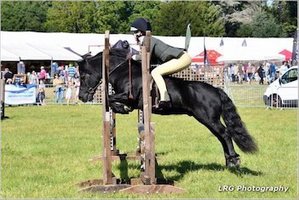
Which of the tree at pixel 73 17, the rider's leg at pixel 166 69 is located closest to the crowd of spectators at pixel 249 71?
the tree at pixel 73 17

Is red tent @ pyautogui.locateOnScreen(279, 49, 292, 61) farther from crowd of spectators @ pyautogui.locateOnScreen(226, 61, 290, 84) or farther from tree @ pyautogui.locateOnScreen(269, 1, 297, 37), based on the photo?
tree @ pyautogui.locateOnScreen(269, 1, 297, 37)

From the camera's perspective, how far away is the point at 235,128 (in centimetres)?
927

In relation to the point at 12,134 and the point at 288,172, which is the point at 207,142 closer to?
the point at 288,172

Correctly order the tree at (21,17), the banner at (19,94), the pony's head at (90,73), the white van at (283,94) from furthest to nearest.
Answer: the tree at (21,17), the banner at (19,94), the white van at (283,94), the pony's head at (90,73)

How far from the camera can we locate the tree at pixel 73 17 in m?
60.2

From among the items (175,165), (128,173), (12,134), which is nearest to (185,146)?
(175,165)

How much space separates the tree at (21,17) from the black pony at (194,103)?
58536mm

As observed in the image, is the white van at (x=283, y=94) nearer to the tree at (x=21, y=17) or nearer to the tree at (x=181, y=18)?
the tree at (x=181, y=18)

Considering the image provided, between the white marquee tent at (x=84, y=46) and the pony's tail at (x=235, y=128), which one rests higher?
the white marquee tent at (x=84, y=46)

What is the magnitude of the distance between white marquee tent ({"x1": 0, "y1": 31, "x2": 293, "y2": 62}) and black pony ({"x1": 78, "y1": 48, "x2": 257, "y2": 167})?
33.6m

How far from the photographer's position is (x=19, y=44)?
151 ft

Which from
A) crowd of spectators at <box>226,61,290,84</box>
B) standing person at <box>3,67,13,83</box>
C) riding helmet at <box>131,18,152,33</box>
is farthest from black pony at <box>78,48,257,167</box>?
crowd of spectators at <box>226,61,290,84</box>

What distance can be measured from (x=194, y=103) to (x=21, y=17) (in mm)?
61926

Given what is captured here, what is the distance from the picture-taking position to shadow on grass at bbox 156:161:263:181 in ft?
29.1
